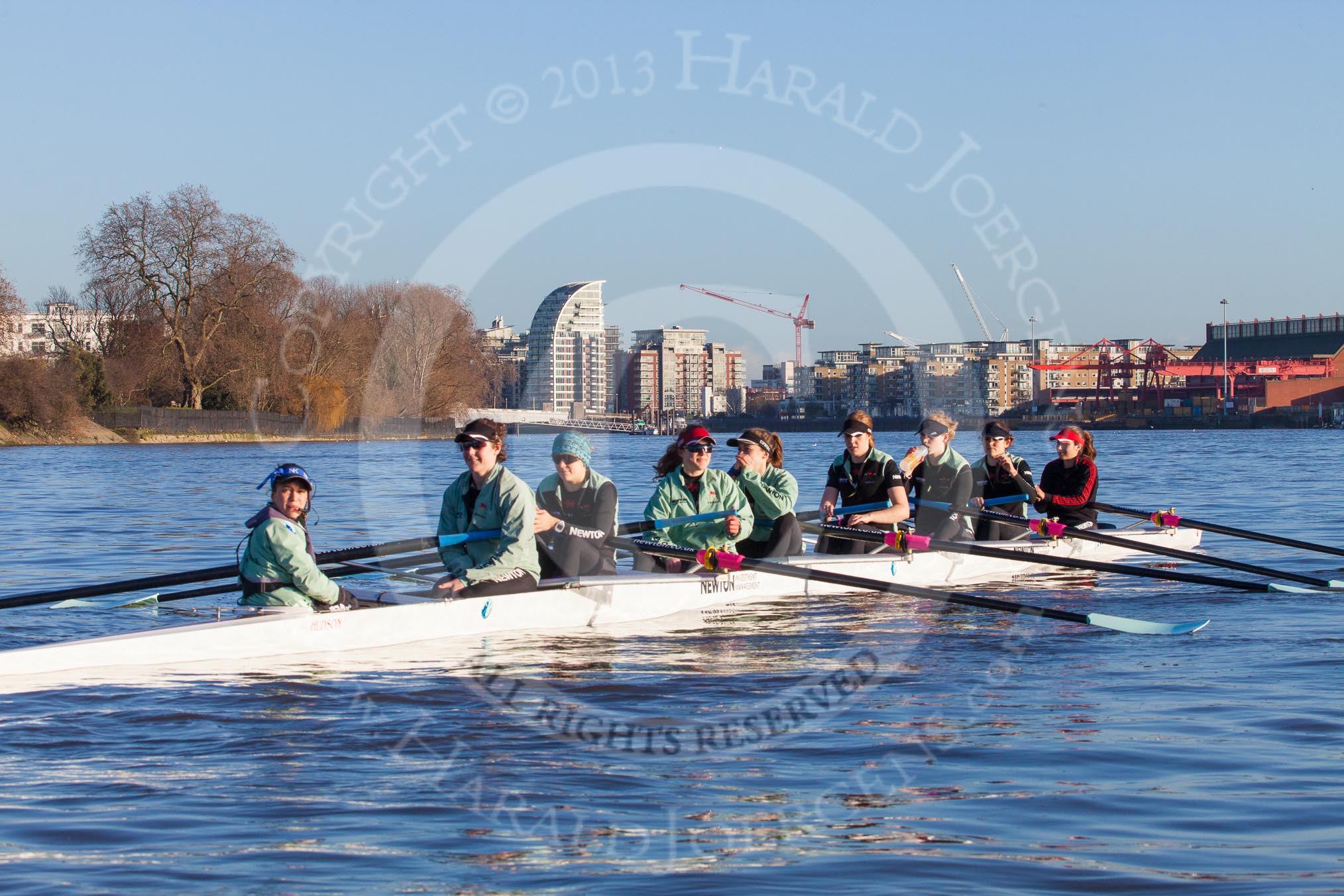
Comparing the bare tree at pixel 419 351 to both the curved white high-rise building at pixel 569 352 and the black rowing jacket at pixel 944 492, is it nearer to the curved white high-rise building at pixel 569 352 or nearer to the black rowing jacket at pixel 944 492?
the curved white high-rise building at pixel 569 352

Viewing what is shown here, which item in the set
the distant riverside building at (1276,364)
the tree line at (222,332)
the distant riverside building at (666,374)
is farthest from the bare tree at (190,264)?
the distant riverside building at (1276,364)

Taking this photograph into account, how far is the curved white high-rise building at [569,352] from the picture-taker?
6762 cm

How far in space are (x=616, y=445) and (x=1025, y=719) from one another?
68750mm

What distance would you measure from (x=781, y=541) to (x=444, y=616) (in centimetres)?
310

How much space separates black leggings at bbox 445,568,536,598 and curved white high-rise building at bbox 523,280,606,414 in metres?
56.0

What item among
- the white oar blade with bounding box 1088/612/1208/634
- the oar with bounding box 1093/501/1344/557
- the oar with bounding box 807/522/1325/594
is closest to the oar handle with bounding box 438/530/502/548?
the oar with bounding box 807/522/1325/594

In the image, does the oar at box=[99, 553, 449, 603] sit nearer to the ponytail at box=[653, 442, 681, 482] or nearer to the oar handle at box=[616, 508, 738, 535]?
the oar handle at box=[616, 508, 738, 535]

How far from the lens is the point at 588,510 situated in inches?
356

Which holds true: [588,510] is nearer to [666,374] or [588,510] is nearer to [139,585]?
[139,585]

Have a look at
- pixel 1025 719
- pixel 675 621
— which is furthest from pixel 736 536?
pixel 1025 719

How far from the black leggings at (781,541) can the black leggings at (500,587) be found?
91.7 inches

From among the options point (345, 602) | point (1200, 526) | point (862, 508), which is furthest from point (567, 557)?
point (1200, 526)

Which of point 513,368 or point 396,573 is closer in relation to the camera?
point 396,573

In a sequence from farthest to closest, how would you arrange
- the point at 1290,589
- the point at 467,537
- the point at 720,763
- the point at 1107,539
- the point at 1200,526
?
the point at 1200,526
the point at 1107,539
the point at 1290,589
the point at 467,537
the point at 720,763
